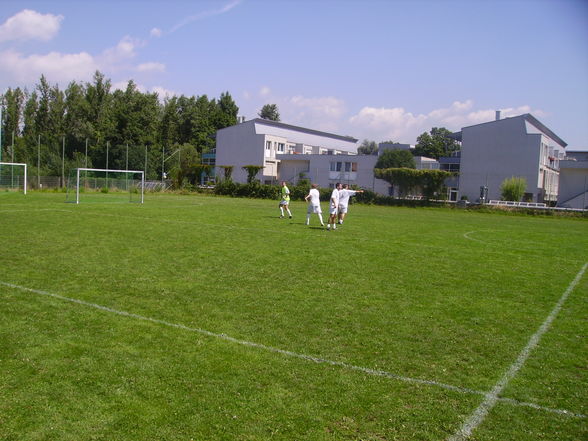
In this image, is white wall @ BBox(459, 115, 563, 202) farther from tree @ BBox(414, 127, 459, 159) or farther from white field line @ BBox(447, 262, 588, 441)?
white field line @ BBox(447, 262, 588, 441)

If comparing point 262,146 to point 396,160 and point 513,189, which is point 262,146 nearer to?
point 396,160

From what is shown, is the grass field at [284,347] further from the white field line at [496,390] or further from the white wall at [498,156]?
the white wall at [498,156]

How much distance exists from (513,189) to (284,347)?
44682mm

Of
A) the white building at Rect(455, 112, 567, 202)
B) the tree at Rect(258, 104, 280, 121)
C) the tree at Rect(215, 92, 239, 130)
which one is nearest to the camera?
the white building at Rect(455, 112, 567, 202)

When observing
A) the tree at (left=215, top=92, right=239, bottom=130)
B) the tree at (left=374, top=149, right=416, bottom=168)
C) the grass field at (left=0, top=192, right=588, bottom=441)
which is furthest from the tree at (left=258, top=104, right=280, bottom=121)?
the grass field at (left=0, top=192, right=588, bottom=441)

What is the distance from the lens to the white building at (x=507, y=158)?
51.6 m

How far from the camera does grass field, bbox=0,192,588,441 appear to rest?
4.45 meters

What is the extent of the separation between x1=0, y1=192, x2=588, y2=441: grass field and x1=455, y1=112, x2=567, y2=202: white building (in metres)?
41.0

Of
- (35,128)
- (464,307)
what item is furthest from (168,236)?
(35,128)

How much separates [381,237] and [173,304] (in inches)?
444

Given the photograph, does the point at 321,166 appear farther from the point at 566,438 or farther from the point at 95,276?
the point at 566,438

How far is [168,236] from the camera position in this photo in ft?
52.5

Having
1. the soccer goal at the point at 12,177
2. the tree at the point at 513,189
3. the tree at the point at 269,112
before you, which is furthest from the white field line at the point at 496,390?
the tree at the point at 269,112

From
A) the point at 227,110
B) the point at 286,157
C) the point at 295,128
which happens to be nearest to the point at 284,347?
Answer: the point at 286,157
